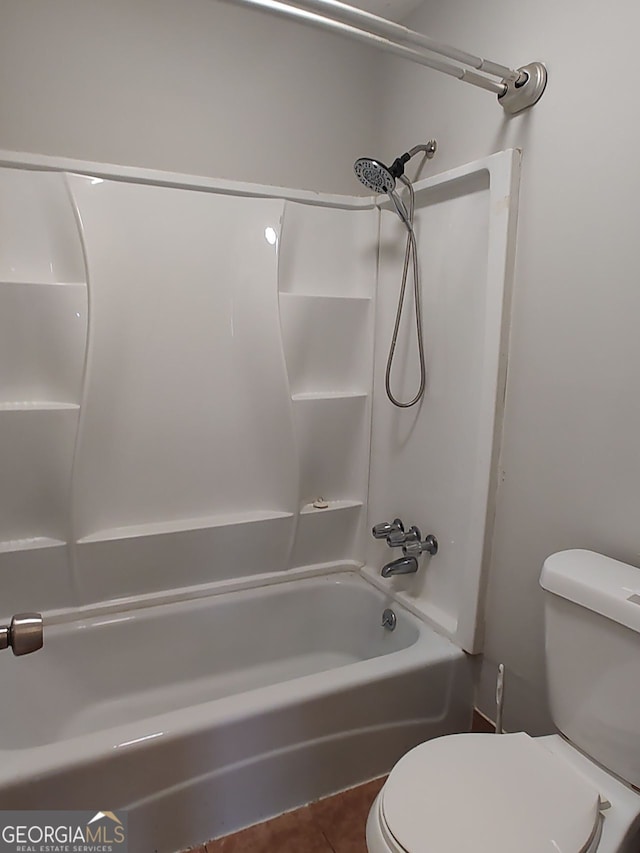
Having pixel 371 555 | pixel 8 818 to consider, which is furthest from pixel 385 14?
pixel 8 818

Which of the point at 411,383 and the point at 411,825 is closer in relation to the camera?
the point at 411,825

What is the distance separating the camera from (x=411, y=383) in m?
1.96

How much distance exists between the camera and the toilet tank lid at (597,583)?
3.51 feet

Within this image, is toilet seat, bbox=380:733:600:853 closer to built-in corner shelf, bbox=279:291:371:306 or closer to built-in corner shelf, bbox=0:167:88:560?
built-in corner shelf, bbox=0:167:88:560

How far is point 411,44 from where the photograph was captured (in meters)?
1.24

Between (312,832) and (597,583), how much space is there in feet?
3.37

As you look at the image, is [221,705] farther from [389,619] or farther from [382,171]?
[382,171]

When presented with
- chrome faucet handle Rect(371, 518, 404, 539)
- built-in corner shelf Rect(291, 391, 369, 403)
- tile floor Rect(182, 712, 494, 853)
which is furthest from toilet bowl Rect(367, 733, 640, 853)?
built-in corner shelf Rect(291, 391, 369, 403)

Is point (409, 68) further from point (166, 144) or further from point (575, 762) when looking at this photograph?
point (575, 762)

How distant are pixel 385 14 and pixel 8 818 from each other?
8.49ft

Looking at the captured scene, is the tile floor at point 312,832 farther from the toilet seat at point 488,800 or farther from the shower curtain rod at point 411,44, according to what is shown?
the shower curtain rod at point 411,44

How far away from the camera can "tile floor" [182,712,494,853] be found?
1.40m

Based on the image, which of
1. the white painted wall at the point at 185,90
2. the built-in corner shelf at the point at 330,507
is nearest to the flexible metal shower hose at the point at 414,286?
the white painted wall at the point at 185,90

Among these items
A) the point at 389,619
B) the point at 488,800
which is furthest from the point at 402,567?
the point at 488,800
